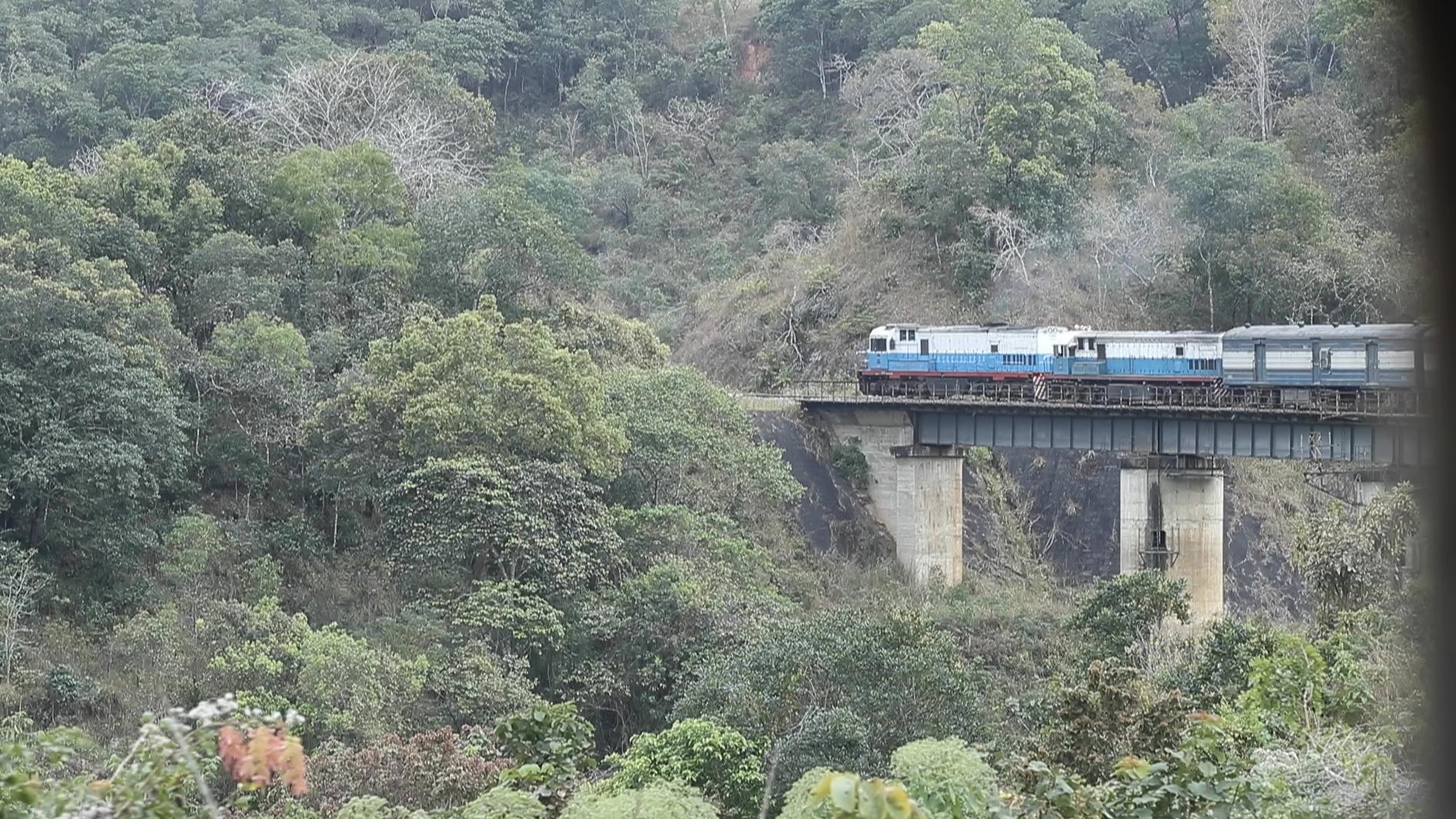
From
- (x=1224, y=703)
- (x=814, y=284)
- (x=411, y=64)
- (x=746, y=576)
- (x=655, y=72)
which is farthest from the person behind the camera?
(x=655, y=72)

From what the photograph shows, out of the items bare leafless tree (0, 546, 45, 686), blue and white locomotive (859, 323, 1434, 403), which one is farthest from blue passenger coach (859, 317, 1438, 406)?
bare leafless tree (0, 546, 45, 686)

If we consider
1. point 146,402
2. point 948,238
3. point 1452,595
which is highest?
point 948,238

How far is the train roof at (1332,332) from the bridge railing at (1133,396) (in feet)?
3.53

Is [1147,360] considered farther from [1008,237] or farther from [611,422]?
[611,422]

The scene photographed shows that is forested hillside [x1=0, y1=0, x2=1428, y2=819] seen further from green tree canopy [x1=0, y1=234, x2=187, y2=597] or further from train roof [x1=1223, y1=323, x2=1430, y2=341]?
train roof [x1=1223, y1=323, x2=1430, y2=341]

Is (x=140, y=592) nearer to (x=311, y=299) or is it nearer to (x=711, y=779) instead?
(x=311, y=299)

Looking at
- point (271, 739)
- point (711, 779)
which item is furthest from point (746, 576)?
point (271, 739)

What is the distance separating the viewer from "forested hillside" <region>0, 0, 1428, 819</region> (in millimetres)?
17875

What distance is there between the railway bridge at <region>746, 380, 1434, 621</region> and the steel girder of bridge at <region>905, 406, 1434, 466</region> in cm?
2

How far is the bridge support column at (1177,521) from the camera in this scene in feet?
120

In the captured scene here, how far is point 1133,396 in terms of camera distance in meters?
38.9

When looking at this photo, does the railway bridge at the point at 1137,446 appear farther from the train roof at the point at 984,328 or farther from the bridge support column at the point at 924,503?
the train roof at the point at 984,328

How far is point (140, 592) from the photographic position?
31016 millimetres

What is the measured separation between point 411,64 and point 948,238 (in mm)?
20022
